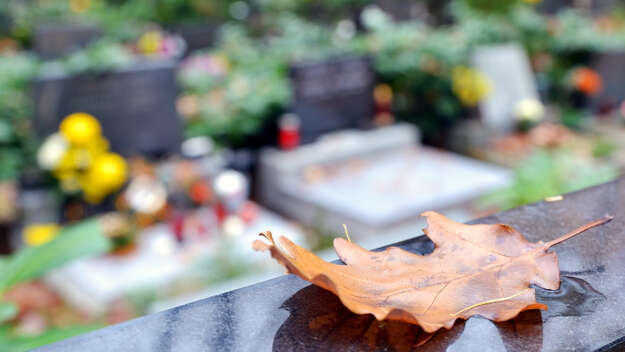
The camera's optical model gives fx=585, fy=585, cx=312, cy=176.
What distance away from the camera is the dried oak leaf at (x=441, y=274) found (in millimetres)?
673

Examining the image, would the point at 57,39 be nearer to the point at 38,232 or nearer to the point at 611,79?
the point at 38,232

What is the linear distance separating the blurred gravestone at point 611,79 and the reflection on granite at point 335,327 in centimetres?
860

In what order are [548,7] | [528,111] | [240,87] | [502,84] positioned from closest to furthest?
1. [240,87]
2. [528,111]
3. [502,84]
4. [548,7]

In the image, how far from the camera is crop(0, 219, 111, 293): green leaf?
1.34 meters

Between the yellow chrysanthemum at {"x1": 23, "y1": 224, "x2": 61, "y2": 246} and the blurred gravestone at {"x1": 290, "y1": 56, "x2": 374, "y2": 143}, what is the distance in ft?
9.16

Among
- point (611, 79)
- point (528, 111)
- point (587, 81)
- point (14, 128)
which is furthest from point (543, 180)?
point (611, 79)

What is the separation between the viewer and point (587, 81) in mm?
8102

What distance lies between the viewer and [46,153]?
489 centimetres

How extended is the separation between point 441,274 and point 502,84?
760cm

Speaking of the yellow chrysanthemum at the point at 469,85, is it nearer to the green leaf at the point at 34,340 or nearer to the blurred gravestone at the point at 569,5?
the green leaf at the point at 34,340

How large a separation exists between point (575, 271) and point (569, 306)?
93mm

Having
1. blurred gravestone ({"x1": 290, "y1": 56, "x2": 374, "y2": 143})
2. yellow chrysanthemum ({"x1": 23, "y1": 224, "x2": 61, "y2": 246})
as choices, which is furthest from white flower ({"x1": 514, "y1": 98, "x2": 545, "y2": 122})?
yellow chrysanthemum ({"x1": 23, "y1": 224, "x2": 61, "y2": 246})

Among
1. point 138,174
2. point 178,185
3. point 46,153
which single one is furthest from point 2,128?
point 178,185

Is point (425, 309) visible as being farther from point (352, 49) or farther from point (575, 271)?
point (352, 49)
